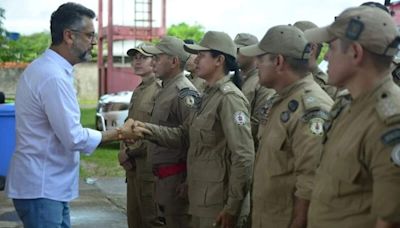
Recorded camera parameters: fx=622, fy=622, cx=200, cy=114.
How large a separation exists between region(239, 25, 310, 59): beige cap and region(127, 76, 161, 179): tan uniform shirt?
2.00 m

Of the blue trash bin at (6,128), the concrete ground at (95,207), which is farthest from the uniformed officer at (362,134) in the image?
the concrete ground at (95,207)

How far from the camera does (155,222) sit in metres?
5.39

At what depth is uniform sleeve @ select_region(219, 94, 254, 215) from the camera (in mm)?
3873

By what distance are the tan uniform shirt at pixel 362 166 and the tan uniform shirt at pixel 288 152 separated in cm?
45

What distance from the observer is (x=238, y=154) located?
12.8 feet

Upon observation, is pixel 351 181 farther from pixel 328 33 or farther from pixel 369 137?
pixel 328 33

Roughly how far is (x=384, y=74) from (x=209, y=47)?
2.12 metres

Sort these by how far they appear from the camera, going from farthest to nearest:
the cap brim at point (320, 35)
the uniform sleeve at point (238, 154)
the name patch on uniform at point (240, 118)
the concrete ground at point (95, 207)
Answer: the concrete ground at point (95, 207) → the name patch on uniform at point (240, 118) → the uniform sleeve at point (238, 154) → the cap brim at point (320, 35)

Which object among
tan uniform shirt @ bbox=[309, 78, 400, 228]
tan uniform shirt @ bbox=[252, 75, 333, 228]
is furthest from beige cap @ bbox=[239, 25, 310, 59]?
tan uniform shirt @ bbox=[309, 78, 400, 228]

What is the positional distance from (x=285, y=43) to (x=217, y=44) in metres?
1.00

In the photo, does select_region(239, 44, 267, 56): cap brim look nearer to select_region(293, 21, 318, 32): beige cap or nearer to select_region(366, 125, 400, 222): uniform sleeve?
select_region(366, 125, 400, 222): uniform sleeve

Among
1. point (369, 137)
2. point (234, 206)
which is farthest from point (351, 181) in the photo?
point (234, 206)

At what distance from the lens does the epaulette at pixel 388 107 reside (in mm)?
2265

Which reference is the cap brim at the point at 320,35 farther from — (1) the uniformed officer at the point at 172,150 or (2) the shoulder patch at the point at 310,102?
(1) the uniformed officer at the point at 172,150
